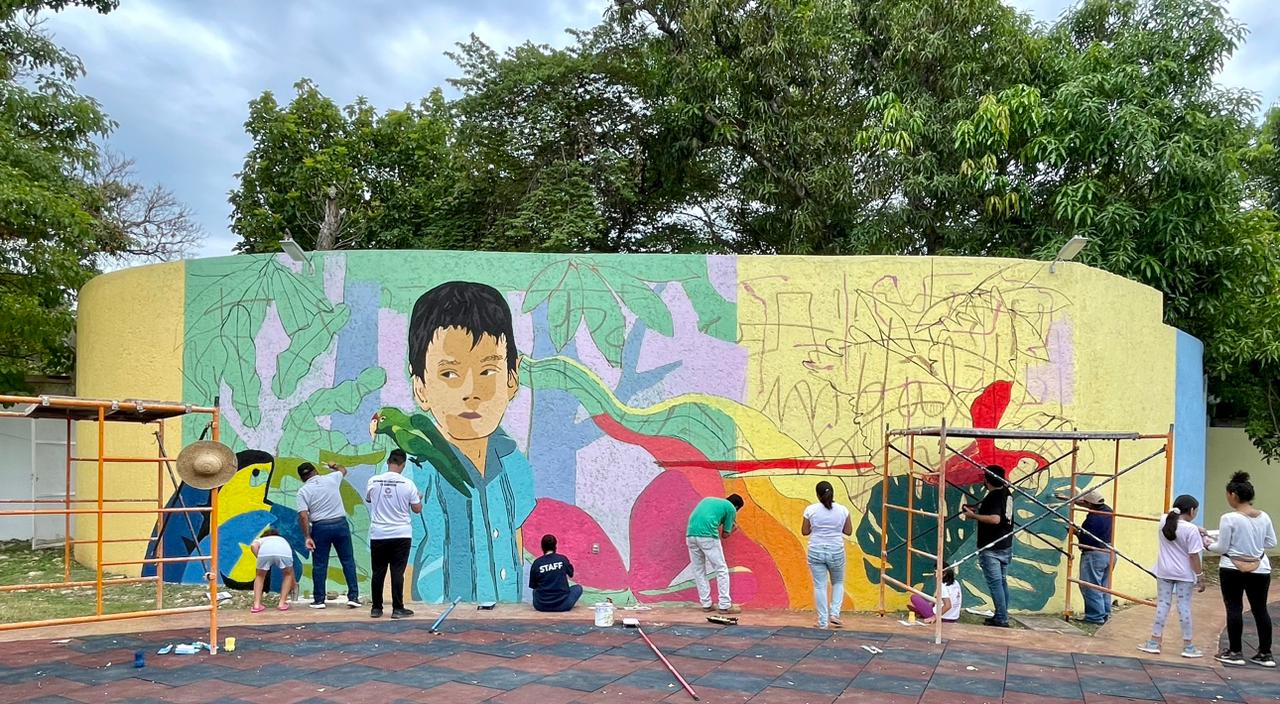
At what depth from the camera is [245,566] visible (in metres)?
9.86

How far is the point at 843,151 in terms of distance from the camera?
17.5 m

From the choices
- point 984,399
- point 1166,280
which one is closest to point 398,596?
point 984,399

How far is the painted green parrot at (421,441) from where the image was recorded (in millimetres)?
9586

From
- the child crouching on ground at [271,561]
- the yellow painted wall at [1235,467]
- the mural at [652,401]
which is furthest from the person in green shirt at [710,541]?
the yellow painted wall at [1235,467]

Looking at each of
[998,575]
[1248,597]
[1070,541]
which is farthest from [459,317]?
[1248,597]

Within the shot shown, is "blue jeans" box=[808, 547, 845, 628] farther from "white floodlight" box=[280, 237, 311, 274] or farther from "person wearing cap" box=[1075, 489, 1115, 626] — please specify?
"white floodlight" box=[280, 237, 311, 274]

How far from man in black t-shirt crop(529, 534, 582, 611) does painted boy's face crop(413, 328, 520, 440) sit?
4.93 ft

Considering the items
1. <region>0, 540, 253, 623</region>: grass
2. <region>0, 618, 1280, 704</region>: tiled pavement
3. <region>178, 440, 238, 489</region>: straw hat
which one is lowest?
<region>0, 540, 253, 623</region>: grass

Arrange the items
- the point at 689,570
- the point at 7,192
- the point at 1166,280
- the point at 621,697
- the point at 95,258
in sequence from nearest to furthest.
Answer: the point at 621,697 → the point at 689,570 → the point at 7,192 → the point at 1166,280 → the point at 95,258

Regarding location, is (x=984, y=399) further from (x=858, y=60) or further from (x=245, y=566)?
(x=858, y=60)

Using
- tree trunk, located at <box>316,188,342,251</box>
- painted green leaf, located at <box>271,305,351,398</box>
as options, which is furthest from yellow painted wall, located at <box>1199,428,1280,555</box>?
tree trunk, located at <box>316,188,342,251</box>

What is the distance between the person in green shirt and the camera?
30.0 feet

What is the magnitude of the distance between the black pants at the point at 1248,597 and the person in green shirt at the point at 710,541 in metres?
4.41

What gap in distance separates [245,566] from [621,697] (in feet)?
18.5
